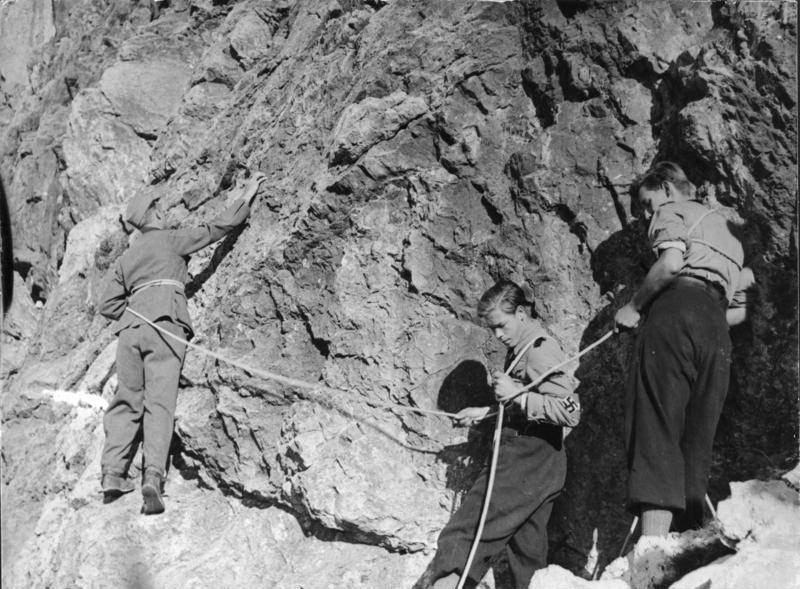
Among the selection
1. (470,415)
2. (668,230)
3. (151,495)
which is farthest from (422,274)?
(151,495)

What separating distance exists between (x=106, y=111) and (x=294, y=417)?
580cm

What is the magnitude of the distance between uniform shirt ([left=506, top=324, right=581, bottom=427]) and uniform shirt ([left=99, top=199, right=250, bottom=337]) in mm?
2883

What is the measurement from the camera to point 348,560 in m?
5.83

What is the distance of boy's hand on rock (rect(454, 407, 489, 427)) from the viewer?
5.46 metres

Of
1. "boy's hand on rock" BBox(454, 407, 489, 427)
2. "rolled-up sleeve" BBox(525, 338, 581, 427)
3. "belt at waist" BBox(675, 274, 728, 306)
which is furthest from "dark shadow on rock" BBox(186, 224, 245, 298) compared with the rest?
"belt at waist" BBox(675, 274, 728, 306)

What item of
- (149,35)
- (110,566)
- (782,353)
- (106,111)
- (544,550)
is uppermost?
(149,35)

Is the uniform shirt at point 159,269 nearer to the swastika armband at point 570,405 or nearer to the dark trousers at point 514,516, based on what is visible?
the dark trousers at point 514,516

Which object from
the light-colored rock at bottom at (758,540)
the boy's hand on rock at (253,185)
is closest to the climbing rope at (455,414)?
the light-colored rock at bottom at (758,540)

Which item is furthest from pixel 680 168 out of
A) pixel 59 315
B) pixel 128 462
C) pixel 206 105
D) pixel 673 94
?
pixel 59 315

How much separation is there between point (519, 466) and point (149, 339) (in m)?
3.23

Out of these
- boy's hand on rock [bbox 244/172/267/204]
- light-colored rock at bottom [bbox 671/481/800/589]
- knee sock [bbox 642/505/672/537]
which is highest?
boy's hand on rock [bbox 244/172/267/204]

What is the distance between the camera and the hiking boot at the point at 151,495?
630 cm

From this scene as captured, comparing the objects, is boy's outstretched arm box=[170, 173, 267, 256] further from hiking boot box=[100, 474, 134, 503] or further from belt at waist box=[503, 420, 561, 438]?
belt at waist box=[503, 420, 561, 438]

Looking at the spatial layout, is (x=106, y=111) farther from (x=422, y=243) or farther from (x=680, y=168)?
(x=680, y=168)
